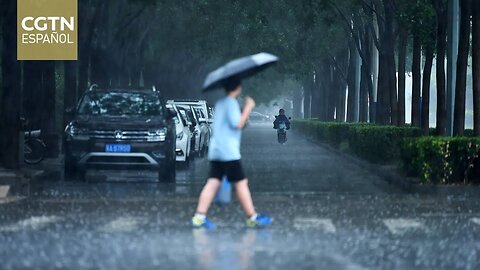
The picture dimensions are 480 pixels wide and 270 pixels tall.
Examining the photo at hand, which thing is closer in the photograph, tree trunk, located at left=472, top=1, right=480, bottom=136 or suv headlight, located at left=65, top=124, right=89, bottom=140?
suv headlight, located at left=65, top=124, right=89, bottom=140

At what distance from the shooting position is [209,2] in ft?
172

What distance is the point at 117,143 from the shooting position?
84.3 feet

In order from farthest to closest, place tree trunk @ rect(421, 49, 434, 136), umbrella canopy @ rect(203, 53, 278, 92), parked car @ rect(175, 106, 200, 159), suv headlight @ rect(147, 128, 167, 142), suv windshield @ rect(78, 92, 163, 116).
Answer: parked car @ rect(175, 106, 200, 159), tree trunk @ rect(421, 49, 434, 136), suv windshield @ rect(78, 92, 163, 116), suv headlight @ rect(147, 128, 167, 142), umbrella canopy @ rect(203, 53, 278, 92)

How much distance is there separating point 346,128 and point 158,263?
33595mm

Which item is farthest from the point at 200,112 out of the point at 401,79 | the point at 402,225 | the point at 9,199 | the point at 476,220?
the point at 402,225

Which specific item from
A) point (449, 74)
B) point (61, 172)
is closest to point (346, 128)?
point (449, 74)

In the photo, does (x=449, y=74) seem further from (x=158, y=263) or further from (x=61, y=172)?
(x=158, y=263)

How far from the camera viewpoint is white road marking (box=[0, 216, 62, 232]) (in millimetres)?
15359

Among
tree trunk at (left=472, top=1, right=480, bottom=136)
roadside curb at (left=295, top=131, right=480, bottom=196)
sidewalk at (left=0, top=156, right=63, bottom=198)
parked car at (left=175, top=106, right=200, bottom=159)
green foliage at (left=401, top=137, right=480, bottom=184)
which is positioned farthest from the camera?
parked car at (left=175, top=106, right=200, bottom=159)

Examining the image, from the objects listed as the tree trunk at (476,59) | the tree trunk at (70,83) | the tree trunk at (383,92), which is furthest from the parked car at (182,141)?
the tree trunk at (383,92)

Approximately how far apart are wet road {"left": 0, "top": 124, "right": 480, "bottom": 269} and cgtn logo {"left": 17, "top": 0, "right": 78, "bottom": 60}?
22.5 feet

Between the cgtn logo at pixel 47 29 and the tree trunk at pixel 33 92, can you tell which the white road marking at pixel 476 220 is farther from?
the tree trunk at pixel 33 92

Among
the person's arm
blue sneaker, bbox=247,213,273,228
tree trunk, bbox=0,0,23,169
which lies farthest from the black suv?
the person's arm

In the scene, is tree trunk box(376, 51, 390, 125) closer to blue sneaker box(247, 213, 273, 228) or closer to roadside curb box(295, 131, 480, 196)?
roadside curb box(295, 131, 480, 196)
